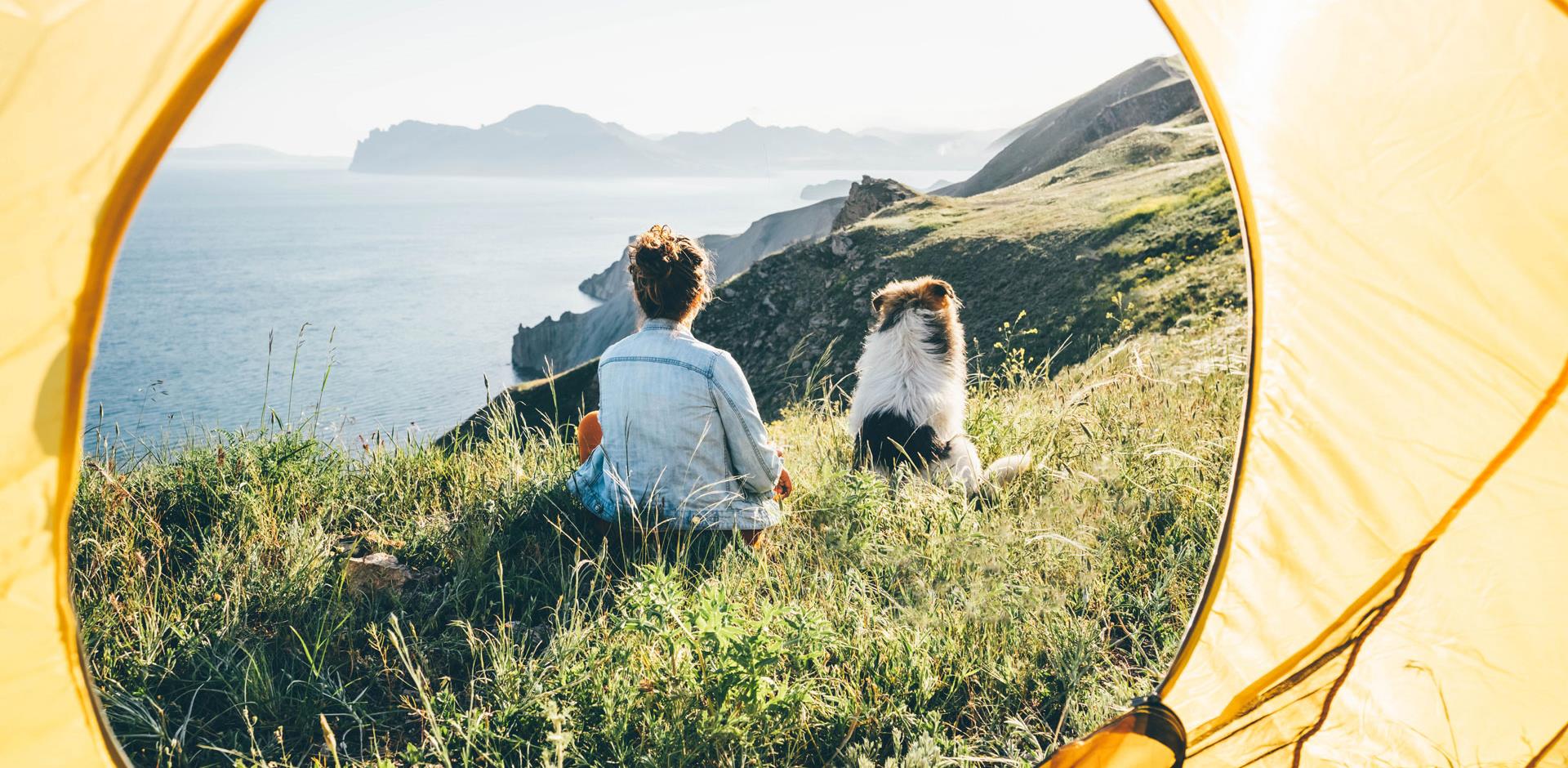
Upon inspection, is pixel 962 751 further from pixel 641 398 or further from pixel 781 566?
pixel 641 398

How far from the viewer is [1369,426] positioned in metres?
1.85

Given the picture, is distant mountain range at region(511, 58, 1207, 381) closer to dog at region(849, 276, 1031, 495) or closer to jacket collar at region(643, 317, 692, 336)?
dog at region(849, 276, 1031, 495)

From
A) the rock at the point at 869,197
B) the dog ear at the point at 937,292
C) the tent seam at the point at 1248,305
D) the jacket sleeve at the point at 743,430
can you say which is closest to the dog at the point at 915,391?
the dog ear at the point at 937,292

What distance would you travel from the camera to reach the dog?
4.00 metres

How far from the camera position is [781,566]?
270cm

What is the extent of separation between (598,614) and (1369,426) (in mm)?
2297

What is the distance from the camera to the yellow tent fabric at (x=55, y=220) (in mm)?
1251

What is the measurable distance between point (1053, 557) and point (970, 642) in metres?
0.63

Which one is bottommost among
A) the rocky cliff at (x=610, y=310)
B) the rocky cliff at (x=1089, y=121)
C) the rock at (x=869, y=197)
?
the rocky cliff at (x=610, y=310)

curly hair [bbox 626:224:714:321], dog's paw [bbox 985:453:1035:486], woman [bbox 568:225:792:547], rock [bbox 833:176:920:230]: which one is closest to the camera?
woman [bbox 568:225:792:547]

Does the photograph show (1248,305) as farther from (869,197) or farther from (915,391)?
(869,197)

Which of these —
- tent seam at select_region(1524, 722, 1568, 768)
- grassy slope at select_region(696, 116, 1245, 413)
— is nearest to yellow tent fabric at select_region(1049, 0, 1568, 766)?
tent seam at select_region(1524, 722, 1568, 768)

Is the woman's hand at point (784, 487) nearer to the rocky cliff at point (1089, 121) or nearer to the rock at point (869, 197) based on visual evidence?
the rock at point (869, 197)

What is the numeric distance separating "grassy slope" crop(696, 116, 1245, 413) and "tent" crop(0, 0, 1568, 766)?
14009 millimetres
